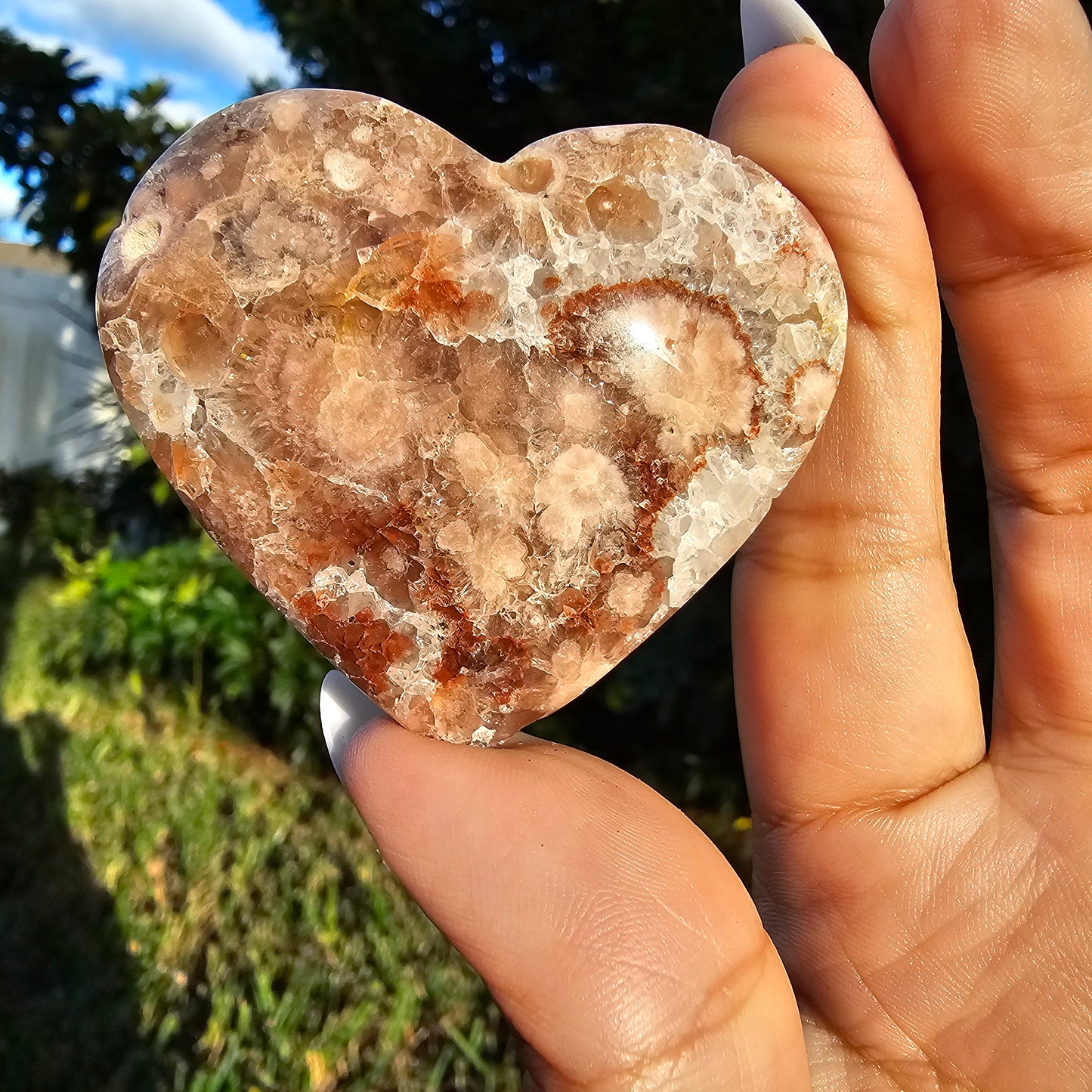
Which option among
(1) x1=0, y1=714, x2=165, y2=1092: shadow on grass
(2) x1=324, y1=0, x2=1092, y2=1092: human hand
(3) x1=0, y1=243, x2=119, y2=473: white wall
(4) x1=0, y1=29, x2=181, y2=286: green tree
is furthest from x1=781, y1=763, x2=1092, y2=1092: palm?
(3) x1=0, y1=243, x2=119, y2=473: white wall

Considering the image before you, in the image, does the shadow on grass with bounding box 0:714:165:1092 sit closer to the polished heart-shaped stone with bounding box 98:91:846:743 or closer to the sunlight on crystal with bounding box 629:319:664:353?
the polished heart-shaped stone with bounding box 98:91:846:743

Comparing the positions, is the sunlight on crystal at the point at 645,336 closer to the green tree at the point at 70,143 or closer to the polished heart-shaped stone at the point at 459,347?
the polished heart-shaped stone at the point at 459,347

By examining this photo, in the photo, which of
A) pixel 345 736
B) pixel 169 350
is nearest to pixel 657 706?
pixel 345 736

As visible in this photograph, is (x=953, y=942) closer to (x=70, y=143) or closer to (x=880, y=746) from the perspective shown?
(x=880, y=746)

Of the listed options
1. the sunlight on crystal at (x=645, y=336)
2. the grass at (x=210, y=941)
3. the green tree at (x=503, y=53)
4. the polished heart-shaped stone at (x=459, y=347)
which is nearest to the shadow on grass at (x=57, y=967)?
the grass at (x=210, y=941)

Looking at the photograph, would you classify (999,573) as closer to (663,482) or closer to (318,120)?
(663,482)

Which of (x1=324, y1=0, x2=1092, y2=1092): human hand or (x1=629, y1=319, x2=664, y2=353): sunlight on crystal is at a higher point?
(x1=629, y1=319, x2=664, y2=353): sunlight on crystal

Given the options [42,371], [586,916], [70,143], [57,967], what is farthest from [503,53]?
[42,371]
